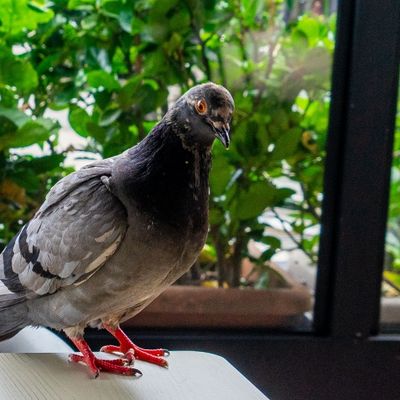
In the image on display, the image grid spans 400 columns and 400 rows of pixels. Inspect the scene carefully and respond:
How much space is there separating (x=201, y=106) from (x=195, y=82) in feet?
2.92

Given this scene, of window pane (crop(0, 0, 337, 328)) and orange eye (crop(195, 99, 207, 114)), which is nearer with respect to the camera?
orange eye (crop(195, 99, 207, 114))

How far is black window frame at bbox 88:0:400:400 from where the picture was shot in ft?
5.61

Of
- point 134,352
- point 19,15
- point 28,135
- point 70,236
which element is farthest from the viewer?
point 19,15

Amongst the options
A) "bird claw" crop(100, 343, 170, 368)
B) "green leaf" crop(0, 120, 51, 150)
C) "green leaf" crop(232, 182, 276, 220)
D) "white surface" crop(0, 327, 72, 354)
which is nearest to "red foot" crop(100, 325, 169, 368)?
"bird claw" crop(100, 343, 170, 368)

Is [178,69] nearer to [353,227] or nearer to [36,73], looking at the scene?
[36,73]

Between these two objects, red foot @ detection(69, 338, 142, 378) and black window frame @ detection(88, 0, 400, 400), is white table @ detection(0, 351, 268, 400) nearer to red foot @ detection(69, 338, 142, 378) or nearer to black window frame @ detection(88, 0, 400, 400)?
red foot @ detection(69, 338, 142, 378)

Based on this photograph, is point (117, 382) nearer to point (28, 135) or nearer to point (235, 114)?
point (28, 135)

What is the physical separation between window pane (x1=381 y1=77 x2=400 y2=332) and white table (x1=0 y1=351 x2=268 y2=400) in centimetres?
91

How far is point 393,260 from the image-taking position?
1971mm

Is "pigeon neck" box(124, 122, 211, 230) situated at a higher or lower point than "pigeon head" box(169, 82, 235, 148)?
lower

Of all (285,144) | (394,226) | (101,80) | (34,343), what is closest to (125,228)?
(34,343)

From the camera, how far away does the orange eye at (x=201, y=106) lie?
2.97 ft

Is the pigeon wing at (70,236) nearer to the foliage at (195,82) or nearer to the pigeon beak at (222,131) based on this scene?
the pigeon beak at (222,131)

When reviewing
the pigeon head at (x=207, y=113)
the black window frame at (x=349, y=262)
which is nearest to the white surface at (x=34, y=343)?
the black window frame at (x=349, y=262)
